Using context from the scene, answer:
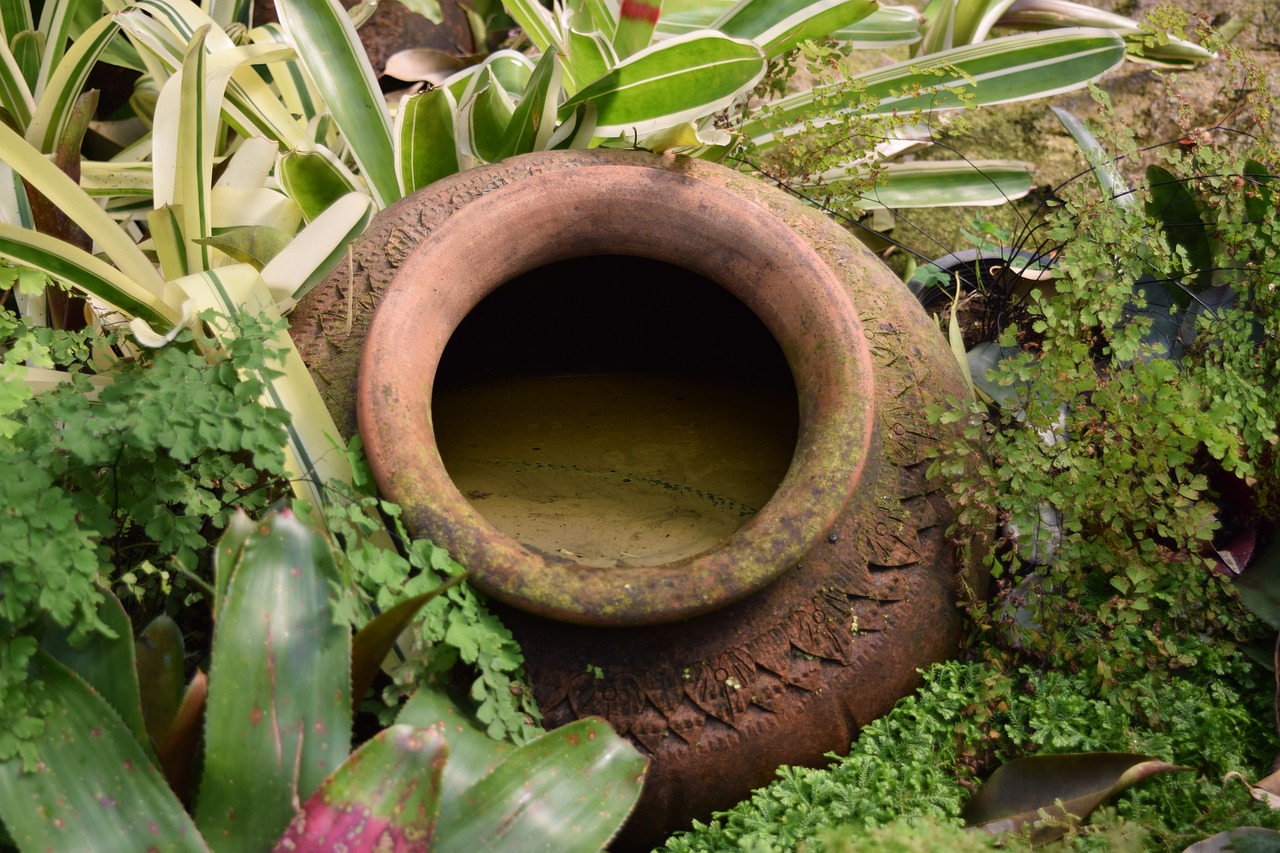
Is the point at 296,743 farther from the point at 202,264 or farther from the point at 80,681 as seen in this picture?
the point at 202,264

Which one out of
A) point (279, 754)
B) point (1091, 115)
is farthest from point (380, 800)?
point (1091, 115)

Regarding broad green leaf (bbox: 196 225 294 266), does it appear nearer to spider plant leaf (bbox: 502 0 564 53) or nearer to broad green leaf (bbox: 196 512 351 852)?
broad green leaf (bbox: 196 512 351 852)

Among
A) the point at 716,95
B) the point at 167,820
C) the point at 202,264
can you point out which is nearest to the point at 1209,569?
the point at 716,95

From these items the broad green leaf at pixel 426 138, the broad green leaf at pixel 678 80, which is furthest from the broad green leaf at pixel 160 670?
the broad green leaf at pixel 678 80

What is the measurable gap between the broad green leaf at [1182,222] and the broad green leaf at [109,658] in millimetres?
1823

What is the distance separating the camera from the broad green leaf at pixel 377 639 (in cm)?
120

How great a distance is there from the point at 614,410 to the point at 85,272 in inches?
35.3

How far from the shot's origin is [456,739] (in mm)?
1263

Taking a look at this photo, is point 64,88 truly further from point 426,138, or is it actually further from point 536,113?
point 536,113

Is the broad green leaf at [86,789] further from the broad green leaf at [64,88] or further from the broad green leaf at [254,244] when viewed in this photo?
the broad green leaf at [64,88]

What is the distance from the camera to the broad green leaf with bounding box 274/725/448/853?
1085 millimetres

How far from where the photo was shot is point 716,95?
1713mm

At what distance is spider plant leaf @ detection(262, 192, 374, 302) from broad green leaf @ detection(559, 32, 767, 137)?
0.44 meters

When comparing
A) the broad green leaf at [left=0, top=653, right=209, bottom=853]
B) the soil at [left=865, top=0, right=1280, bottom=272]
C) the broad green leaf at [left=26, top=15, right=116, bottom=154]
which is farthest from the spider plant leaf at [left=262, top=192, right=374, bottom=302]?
the soil at [left=865, top=0, right=1280, bottom=272]
